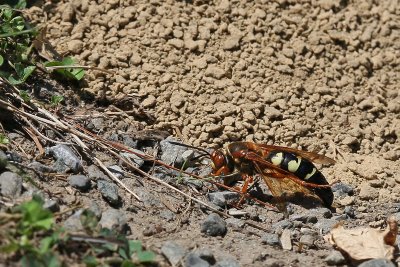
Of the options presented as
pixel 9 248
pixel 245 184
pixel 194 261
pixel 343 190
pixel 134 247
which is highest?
pixel 9 248

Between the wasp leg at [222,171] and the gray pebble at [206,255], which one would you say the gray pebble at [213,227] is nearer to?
the gray pebble at [206,255]

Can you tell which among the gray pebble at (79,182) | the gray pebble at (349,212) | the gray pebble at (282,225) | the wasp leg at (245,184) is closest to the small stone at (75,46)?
the gray pebble at (79,182)

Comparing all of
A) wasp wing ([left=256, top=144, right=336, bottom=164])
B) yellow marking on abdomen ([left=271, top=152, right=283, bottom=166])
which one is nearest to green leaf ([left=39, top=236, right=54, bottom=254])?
yellow marking on abdomen ([left=271, top=152, right=283, bottom=166])

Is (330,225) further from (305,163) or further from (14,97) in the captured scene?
(14,97)

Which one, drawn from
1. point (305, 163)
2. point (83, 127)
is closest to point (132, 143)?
point (83, 127)

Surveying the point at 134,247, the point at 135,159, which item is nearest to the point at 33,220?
the point at 134,247

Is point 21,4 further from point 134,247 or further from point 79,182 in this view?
point 134,247
